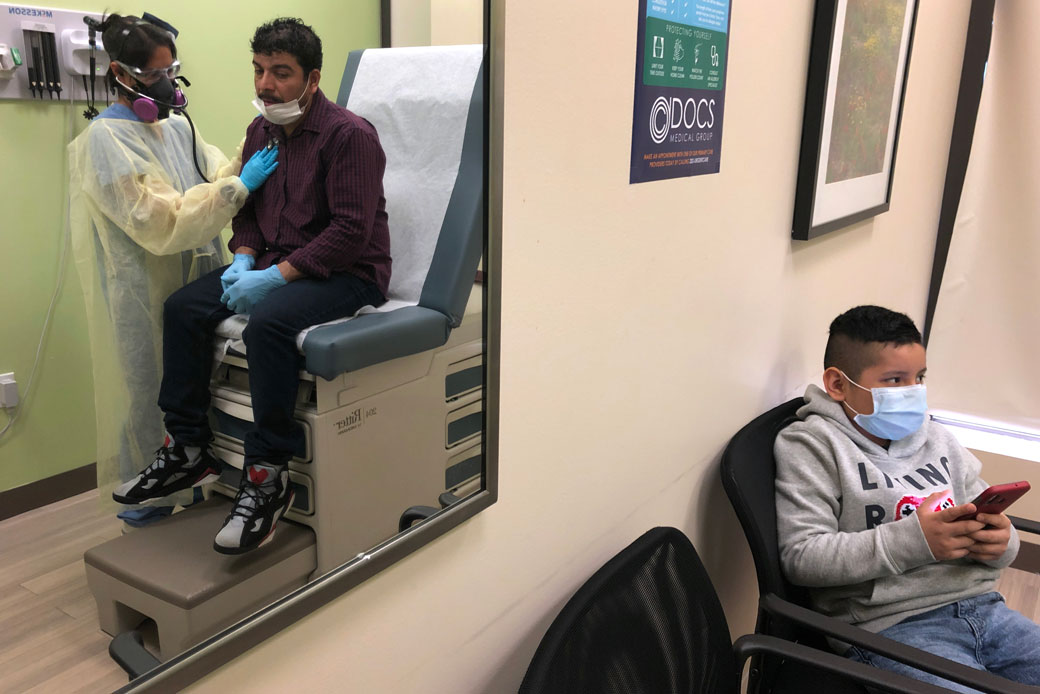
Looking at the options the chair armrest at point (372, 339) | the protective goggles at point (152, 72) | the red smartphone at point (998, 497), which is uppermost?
the protective goggles at point (152, 72)

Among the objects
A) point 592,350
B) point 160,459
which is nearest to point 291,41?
point 160,459

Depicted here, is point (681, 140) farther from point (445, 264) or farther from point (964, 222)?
point (964, 222)

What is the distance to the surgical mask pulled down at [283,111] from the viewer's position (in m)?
0.67

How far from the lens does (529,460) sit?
3.45 ft

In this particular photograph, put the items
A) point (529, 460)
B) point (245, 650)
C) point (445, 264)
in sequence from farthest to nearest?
point (529, 460) → point (445, 264) → point (245, 650)

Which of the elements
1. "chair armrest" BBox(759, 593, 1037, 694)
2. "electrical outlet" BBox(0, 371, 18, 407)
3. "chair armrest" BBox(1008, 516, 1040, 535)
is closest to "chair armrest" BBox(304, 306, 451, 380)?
"electrical outlet" BBox(0, 371, 18, 407)

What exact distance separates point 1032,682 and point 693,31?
4.33 feet

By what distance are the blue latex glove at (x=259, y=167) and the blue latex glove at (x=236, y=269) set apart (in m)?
0.06

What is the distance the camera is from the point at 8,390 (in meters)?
0.56

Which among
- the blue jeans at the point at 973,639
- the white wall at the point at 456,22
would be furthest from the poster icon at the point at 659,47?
the blue jeans at the point at 973,639

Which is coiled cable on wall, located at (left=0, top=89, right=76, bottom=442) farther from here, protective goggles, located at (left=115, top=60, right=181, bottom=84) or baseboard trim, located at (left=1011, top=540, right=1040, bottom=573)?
baseboard trim, located at (left=1011, top=540, right=1040, bottom=573)

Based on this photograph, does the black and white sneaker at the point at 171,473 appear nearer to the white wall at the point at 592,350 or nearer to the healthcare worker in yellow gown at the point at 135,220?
the healthcare worker in yellow gown at the point at 135,220

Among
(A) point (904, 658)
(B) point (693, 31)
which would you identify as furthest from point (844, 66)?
(A) point (904, 658)

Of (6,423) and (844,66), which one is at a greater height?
(844,66)
